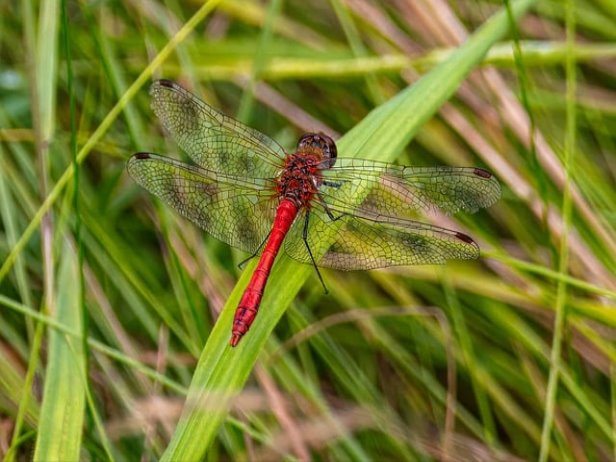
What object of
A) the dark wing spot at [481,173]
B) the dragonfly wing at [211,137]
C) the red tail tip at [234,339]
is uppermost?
the dragonfly wing at [211,137]

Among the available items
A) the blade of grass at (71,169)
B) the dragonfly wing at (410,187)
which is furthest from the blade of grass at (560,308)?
the blade of grass at (71,169)

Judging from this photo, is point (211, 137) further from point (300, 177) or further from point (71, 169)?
point (71, 169)

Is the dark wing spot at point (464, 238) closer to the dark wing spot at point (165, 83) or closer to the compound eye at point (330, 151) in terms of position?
the compound eye at point (330, 151)

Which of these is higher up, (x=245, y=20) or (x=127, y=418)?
(x=245, y=20)

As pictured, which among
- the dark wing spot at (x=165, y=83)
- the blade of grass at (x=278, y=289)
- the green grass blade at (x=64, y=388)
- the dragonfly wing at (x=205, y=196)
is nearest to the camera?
the blade of grass at (x=278, y=289)

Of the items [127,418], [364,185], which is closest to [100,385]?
[127,418]

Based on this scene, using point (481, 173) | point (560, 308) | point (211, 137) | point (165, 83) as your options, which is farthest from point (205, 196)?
point (560, 308)

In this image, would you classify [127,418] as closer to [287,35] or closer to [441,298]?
[441,298]
